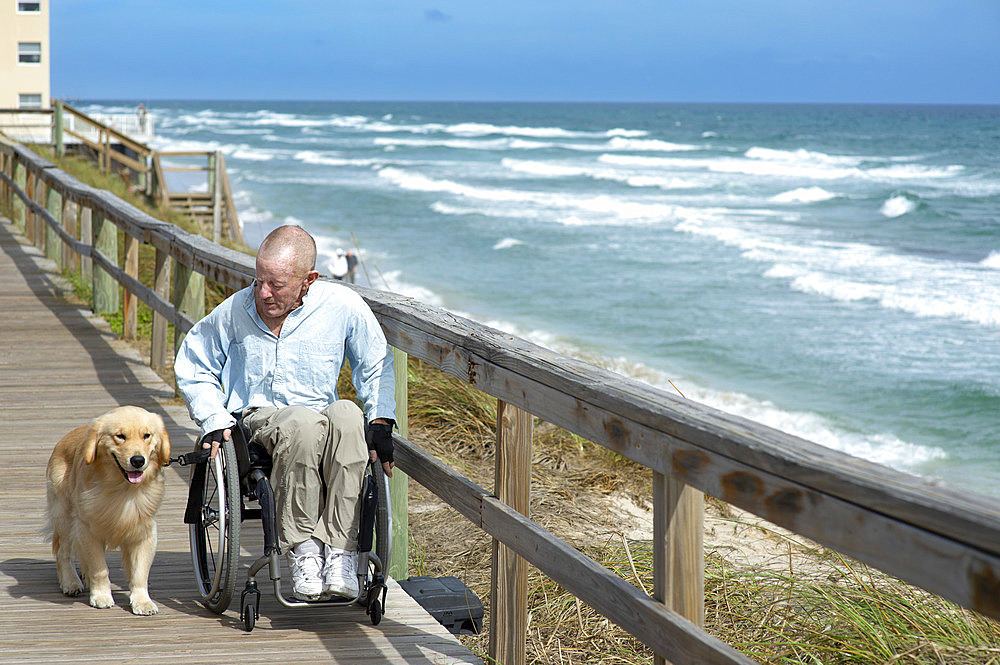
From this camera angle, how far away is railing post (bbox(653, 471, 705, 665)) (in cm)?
218

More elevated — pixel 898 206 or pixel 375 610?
pixel 898 206

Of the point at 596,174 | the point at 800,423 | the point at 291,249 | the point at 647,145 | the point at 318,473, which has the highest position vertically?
the point at 647,145

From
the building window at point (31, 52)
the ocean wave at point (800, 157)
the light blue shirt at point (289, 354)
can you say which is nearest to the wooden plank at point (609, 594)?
the light blue shirt at point (289, 354)

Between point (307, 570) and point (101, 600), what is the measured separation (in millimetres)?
779

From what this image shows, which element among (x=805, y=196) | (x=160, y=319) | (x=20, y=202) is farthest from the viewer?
(x=805, y=196)

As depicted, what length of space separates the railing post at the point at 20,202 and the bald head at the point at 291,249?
10.3m

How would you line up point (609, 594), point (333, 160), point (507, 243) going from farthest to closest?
point (333, 160) → point (507, 243) → point (609, 594)

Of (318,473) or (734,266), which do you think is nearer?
(318,473)

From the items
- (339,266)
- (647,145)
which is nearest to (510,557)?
(339,266)

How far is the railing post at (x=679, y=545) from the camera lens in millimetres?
2176

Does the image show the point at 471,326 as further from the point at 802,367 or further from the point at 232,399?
the point at 802,367

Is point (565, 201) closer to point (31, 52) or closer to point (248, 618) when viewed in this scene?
point (31, 52)

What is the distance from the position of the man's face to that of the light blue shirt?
65 mm

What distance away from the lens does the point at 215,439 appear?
3.12 m
